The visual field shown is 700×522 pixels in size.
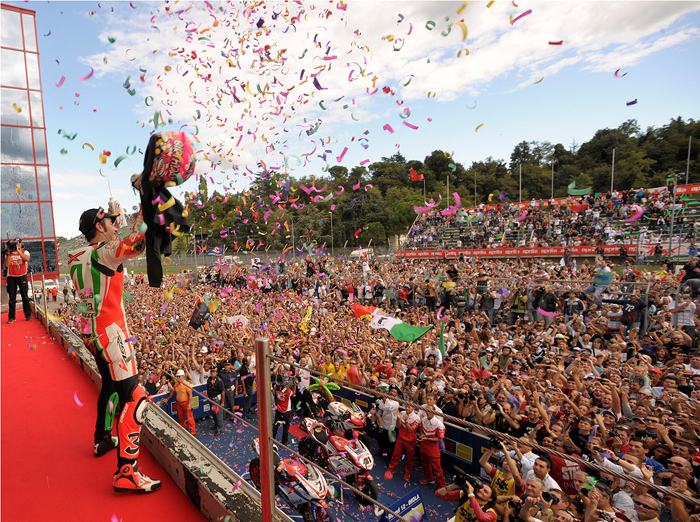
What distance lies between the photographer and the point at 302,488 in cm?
454

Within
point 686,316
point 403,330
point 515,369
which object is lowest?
point 515,369

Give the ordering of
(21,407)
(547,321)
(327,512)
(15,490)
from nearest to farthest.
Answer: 1. (15,490)
2. (21,407)
3. (327,512)
4. (547,321)

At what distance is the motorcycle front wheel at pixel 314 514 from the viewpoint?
15.5 ft

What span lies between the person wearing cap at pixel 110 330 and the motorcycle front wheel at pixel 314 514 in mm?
2618

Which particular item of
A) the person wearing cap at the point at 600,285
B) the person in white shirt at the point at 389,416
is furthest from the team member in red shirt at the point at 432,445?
the person wearing cap at the point at 600,285

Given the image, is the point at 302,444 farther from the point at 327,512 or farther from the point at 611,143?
the point at 611,143

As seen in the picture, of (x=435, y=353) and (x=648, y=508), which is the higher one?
(x=648, y=508)

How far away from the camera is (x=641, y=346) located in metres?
7.99

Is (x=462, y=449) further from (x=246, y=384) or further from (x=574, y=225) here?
(x=574, y=225)

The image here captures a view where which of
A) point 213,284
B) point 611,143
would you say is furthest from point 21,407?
point 611,143

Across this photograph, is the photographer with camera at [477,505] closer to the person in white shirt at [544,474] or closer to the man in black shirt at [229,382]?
the person in white shirt at [544,474]

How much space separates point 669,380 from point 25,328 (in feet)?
35.6

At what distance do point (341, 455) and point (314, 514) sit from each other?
2.73 ft

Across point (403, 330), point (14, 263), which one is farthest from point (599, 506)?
point (14, 263)
